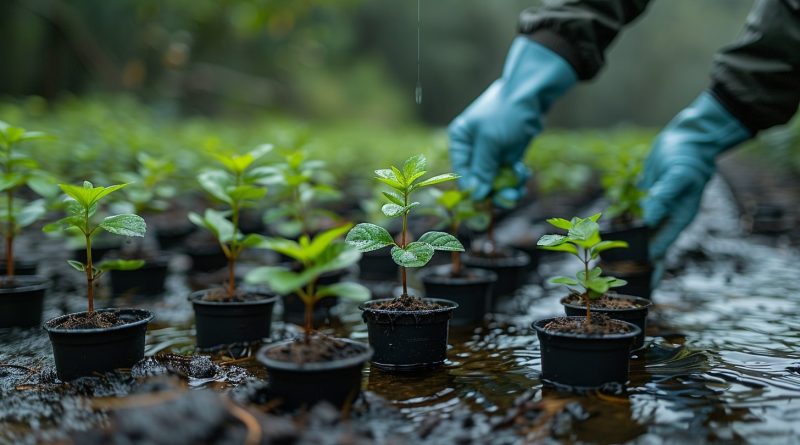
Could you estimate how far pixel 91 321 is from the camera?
6.63ft

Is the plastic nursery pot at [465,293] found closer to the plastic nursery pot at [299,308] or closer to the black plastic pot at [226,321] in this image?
the plastic nursery pot at [299,308]

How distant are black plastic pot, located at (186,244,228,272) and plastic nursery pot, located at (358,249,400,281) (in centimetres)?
84

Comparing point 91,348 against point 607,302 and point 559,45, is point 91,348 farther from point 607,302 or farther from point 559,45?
point 559,45

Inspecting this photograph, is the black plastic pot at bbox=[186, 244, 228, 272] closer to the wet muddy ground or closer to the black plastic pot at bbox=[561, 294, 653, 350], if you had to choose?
the wet muddy ground

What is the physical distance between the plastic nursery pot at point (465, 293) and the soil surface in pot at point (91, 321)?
4.26 ft

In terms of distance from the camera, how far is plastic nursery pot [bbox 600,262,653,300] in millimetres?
3006

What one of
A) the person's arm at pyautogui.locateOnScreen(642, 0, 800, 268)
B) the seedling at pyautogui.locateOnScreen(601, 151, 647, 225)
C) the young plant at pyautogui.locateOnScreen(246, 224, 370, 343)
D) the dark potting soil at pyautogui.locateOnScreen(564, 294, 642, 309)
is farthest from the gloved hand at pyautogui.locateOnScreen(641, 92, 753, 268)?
the young plant at pyautogui.locateOnScreen(246, 224, 370, 343)

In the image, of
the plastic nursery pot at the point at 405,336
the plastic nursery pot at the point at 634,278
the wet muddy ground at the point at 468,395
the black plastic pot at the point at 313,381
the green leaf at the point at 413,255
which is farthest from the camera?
the plastic nursery pot at the point at 634,278

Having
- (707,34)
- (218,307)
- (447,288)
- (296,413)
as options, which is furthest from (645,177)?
(707,34)

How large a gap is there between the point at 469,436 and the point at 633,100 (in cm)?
3264

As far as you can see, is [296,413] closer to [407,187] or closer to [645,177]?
[407,187]

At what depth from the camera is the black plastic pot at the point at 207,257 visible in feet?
12.9

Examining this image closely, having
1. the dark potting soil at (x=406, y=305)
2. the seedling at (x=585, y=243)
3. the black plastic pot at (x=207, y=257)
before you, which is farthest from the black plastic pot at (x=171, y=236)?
the seedling at (x=585, y=243)

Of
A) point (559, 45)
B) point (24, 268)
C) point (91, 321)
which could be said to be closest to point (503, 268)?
point (559, 45)
